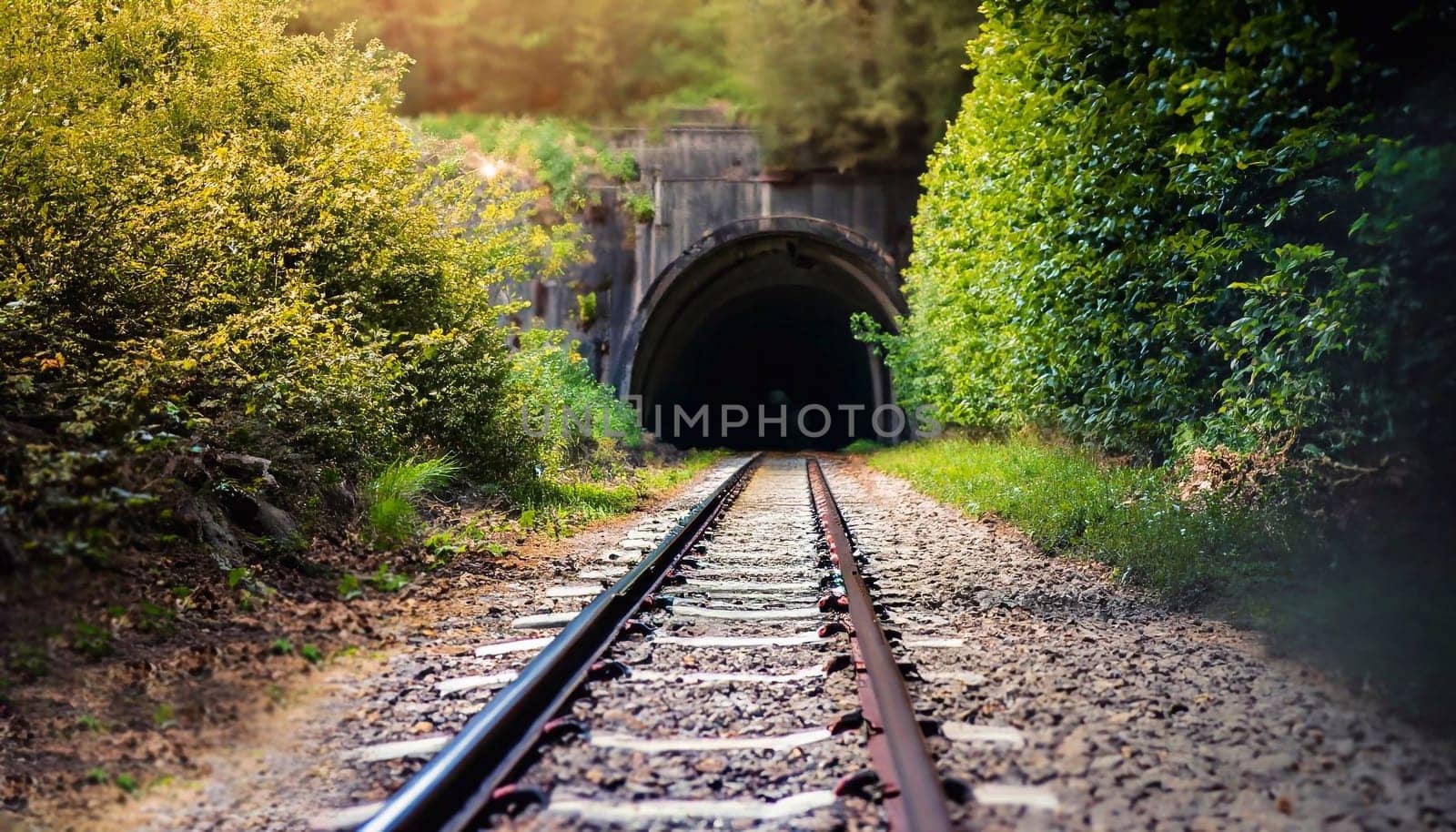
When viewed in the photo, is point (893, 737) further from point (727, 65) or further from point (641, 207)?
point (727, 65)

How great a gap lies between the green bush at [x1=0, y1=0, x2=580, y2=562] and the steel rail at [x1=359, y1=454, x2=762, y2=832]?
1.53 metres

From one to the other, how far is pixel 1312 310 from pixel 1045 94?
3.09 metres

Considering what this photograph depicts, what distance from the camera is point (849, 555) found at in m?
6.48

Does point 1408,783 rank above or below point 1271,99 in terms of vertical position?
below

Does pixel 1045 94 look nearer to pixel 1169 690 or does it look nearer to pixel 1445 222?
pixel 1445 222

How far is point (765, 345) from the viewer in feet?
118

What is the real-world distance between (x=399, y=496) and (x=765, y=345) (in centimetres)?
2965

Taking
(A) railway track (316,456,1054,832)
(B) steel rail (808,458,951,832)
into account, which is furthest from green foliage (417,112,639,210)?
(B) steel rail (808,458,951,832)

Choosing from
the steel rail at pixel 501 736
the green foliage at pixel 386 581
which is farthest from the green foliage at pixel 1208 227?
the green foliage at pixel 386 581

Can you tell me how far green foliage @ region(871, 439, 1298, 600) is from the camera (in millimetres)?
5281

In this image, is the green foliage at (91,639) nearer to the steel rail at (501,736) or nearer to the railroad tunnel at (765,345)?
the steel rail at (501,736)

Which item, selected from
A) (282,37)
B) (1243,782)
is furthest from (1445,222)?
(282,37)

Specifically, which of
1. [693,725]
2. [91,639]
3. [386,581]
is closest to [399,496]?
[386,581]

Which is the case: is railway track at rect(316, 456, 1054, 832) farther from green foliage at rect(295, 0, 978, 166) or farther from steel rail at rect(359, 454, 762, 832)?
green foliage at rect(295, 0, 978, 166)
